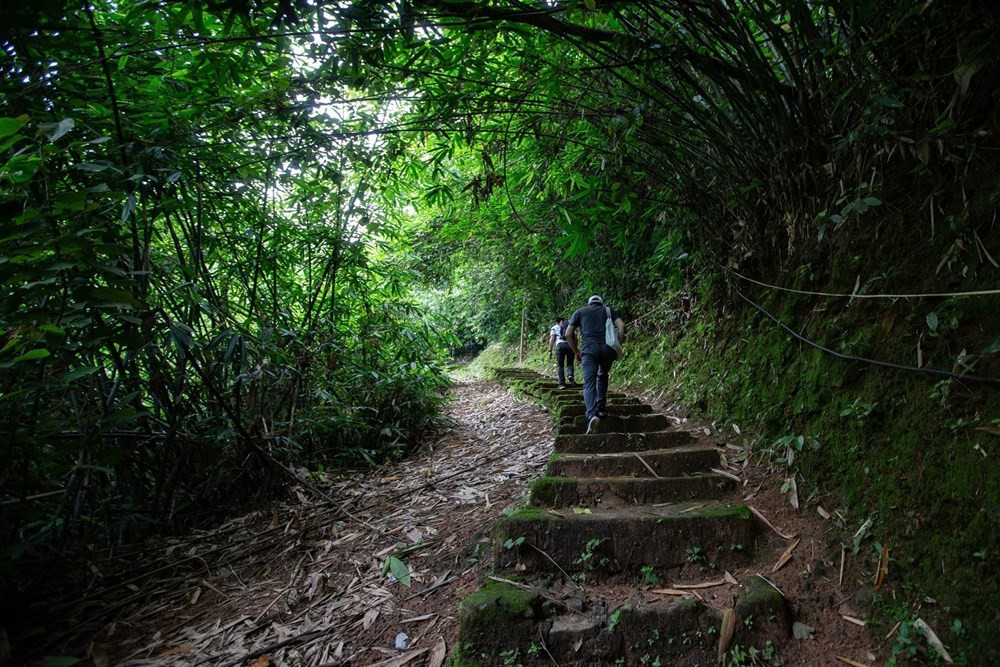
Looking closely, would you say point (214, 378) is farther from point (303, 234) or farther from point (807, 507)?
point (807, 507)

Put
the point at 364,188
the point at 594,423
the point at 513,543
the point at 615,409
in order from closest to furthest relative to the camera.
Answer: the point at 513,543 < the point at 594,423 < the point at 364,188 < the point at 615,409

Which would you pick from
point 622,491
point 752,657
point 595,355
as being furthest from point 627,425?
point 752,657

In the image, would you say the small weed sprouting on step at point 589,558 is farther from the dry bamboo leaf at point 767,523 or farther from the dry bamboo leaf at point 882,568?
the dry bamboo leaf at point 882,568

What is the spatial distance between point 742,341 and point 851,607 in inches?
87.5

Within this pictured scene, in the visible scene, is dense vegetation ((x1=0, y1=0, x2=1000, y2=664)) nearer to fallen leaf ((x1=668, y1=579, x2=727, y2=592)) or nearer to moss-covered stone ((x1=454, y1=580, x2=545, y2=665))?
fallen leaf ((x1=668, y1=579, x2=727, y2=592))

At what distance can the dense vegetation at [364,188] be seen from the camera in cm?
206

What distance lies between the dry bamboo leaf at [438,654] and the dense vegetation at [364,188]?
175 centimetres

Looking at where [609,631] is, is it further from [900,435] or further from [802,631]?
[900,435]

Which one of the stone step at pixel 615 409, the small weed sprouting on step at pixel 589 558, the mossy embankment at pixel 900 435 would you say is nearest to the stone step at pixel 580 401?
the stone step at pixel 615 409

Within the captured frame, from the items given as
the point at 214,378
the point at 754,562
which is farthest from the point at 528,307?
the point at 754,562

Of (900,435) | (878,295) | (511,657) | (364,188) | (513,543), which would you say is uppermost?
(364,188)

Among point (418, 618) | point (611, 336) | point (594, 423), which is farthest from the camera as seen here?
point (611, 336)

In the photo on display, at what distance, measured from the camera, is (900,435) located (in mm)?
2211

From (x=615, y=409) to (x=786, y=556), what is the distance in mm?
2343
